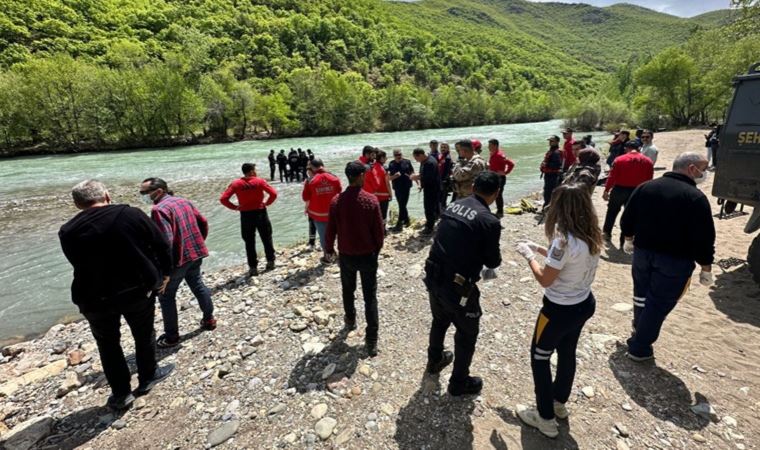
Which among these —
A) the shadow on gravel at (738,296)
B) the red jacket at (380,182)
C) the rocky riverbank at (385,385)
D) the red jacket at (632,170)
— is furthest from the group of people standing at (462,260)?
the red jacket at (380,182)

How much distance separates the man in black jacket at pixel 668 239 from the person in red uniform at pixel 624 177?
11.0 ft

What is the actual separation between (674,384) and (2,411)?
277 inches

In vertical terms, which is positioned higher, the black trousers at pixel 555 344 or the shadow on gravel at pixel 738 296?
the black trousers at pixel 555 344

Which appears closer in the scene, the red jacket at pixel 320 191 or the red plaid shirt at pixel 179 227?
the red plaid shirt at pixel 179 227

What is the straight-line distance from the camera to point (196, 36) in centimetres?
8725

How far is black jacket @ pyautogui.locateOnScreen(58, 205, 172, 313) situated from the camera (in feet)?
9.83

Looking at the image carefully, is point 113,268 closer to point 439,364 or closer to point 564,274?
point 439,364

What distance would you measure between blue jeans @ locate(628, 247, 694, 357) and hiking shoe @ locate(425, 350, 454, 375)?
2.11 metres

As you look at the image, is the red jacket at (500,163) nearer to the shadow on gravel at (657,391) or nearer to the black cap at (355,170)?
the shadow on gravel at (657,391)

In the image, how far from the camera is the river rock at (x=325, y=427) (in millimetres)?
3078

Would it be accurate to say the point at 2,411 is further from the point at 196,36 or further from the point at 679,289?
the point at 196,36

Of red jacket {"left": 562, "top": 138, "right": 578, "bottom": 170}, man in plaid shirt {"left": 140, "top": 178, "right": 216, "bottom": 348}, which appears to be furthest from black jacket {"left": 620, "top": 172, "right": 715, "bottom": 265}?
red jacket {"left": 562, "top": 138, "right": 578, "bottom": 170}

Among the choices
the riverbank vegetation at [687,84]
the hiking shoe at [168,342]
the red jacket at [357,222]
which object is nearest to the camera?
the red jacket at [357,222]

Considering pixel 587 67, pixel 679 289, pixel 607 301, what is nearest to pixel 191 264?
pixel 679 289
